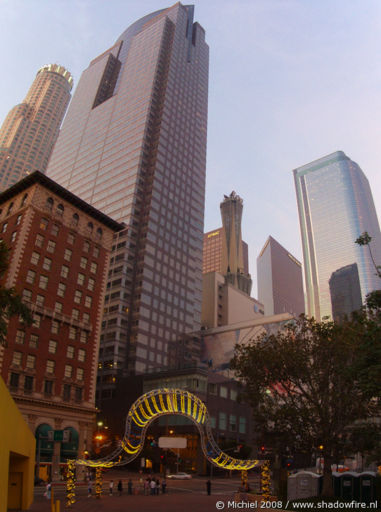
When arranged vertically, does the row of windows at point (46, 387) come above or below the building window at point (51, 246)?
below

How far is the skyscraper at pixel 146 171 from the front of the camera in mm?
104125

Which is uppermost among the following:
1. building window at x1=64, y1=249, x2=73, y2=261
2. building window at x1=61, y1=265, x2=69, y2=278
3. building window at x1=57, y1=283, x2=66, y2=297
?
building window at x1=64, y1=249, x2=73, y2=261

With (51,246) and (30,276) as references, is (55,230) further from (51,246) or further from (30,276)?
(30,276)

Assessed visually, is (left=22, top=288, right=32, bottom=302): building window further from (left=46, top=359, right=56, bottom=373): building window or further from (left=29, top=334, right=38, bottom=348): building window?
(left=46, top=359, right=56, bottom=373): building window

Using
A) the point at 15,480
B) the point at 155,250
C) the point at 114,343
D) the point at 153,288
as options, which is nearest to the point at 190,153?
the point at 155,250

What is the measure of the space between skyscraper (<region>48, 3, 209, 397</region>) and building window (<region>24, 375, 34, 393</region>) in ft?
147

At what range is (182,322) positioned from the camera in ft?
374

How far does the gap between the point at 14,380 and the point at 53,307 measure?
10988 mm

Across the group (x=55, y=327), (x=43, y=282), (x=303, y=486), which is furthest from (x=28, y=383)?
(x=303, y=486)

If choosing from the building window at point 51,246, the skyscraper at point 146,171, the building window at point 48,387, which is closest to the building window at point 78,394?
the building window at point 48,387

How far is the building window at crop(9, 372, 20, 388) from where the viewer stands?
48969 mm

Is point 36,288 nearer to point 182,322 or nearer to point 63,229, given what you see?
point 63,229

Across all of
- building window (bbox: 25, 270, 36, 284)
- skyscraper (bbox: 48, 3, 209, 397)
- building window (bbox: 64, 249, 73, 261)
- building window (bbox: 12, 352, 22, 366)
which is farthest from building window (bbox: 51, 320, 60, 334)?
skyscraper (bbox: 48, 3, 209, 397)

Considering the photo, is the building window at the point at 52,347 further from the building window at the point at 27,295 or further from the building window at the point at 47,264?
the building window at the point at 47,264
